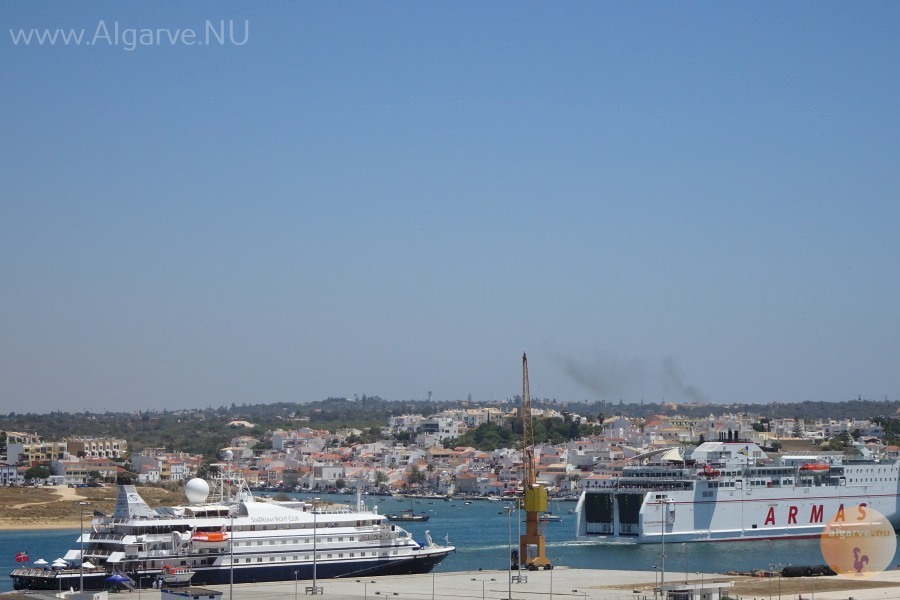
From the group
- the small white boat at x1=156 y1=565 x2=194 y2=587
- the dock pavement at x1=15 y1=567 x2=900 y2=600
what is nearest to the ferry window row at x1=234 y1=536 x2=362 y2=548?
the dock pavement at x1=15 y1=567 x2=900 y2=600

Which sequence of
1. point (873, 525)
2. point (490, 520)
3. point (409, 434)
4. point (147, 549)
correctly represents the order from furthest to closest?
1. point (409, 434)
2. point (490, 520)
3. point (873, 525)
4. point (147, 549)

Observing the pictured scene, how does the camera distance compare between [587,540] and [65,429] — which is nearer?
[587,540]

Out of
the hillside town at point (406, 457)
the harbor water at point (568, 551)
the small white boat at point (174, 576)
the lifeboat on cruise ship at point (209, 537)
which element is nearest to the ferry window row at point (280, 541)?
the lifeboat on cruise ship at point (209, 537)

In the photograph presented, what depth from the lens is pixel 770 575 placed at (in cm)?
4684

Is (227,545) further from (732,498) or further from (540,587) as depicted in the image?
(732,498)

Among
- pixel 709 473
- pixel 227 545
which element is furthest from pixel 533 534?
pixel 709 473

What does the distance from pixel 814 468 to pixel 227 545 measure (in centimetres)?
3792

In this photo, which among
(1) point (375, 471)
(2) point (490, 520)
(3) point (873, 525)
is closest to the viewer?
(3) point (873, 525)

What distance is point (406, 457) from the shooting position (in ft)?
484

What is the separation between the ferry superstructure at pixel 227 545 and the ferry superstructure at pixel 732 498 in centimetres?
1955

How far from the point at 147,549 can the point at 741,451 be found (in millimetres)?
37420

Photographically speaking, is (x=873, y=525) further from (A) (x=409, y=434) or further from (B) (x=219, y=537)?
(A) (x=409, y=434)

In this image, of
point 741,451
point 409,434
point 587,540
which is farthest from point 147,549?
point 409,434

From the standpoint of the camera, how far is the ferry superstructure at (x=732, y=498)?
67.9m
